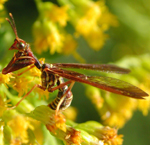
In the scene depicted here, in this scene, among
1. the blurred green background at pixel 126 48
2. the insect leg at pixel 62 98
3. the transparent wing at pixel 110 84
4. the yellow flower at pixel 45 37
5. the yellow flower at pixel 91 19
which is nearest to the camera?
the transparent wing at pixel 110 84

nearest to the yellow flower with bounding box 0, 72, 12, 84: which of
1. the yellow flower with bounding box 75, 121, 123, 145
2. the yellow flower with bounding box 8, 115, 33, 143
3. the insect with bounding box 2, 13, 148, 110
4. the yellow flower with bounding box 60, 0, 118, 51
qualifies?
the insect with bounding box 2, 13, 148, 110

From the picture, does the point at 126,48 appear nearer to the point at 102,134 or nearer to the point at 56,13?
the point at 56,13

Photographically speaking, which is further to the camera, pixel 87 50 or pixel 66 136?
pixel 87 50

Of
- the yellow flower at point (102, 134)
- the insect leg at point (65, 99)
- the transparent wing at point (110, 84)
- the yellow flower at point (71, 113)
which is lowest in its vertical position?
the yellow flower at point (71, 113)

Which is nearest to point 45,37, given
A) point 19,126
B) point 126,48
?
point 19,126

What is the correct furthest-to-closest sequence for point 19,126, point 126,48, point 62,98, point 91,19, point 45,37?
point 126,48
point 91,19
point 45,37
point 62,98
point 19,126

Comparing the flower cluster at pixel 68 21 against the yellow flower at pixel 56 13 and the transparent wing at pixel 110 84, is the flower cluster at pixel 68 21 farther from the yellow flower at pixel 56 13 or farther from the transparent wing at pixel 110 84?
the transparent wing at pixel 110 84

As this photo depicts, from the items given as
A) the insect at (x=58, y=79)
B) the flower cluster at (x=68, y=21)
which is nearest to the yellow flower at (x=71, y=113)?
the flower cluster at (x=68, y=21)

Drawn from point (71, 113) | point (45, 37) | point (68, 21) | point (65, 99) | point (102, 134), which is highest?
point (68, 21)

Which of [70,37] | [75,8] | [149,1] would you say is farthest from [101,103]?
[149,1]

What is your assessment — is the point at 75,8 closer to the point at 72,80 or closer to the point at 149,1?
the point at 149,1

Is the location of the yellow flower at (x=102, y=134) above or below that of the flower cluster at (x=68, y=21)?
below
